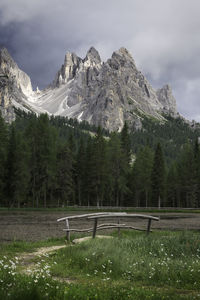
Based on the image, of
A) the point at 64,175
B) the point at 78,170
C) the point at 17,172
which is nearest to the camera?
the point at 17,172

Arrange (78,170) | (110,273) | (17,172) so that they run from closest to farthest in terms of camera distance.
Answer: (110,273) < (17,172) < (78,170)

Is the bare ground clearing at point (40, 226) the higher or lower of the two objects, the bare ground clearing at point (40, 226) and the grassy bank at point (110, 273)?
the lower

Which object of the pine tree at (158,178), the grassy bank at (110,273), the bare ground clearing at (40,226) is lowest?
the bare ground clearing at (40,226)

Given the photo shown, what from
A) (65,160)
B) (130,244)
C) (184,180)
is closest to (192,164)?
(184,180)

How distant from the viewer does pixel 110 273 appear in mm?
7863

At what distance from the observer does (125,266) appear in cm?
836

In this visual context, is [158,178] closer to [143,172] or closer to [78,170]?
[143,172]

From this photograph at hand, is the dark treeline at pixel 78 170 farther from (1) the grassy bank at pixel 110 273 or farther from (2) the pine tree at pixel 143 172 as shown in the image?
(1) the grassy bank at pixel 110 273

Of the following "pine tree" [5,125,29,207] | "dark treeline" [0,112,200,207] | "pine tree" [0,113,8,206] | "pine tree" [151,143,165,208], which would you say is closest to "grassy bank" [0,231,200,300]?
"pine tree" [0,113,8,206]

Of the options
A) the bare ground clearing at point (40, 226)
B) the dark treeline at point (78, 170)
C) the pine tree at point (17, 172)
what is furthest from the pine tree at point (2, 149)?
the bare ground clearing at point (40, 226)

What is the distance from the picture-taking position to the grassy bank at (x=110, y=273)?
5.43 meters

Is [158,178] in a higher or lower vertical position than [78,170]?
lower

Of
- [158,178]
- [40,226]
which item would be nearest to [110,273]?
[40,226]

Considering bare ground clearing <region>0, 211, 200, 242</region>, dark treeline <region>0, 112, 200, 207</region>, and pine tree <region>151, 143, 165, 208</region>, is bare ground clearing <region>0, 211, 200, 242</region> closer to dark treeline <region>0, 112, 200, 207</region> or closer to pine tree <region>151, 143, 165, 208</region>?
dark treeline <region>0, 112, 200, 207</region>
